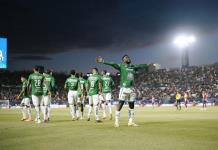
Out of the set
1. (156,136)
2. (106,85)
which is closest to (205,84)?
(106,85)

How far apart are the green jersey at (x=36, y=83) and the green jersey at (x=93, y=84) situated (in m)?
2.72

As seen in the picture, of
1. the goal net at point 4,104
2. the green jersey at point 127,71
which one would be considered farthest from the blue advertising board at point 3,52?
the green jersey at point 127,71

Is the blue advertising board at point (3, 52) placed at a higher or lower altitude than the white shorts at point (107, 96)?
higher

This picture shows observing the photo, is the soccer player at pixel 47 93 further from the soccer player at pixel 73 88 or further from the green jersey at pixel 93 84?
the green jersey at pixel 93 84

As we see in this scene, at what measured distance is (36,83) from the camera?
20406mm

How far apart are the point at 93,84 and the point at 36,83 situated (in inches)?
124

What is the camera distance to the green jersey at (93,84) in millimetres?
21688

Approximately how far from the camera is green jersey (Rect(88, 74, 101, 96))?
71.2 ft

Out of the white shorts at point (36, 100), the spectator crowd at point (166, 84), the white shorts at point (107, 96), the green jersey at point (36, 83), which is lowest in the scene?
the white shorts at point (36, 100)

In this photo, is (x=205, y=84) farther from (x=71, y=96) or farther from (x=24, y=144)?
(x=24, y=144)

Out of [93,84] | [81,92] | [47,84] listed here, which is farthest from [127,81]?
[81,92]

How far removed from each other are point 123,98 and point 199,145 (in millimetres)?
7027

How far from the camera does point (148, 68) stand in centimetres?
1730

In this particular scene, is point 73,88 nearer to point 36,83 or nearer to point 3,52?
point 36,83
